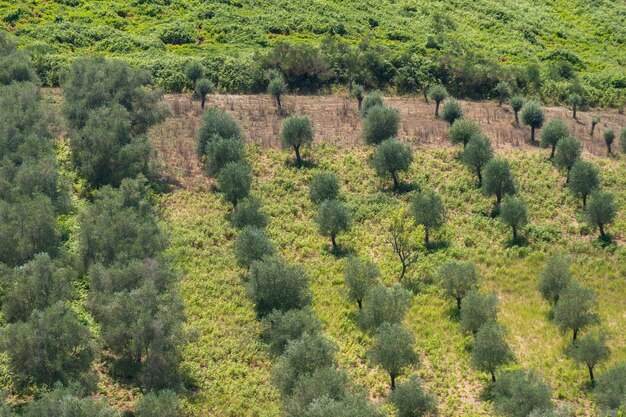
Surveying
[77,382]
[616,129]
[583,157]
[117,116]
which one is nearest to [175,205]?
[117,116]

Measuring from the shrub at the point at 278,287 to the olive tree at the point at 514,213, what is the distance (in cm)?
1969

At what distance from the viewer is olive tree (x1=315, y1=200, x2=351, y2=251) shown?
65062 millimetres

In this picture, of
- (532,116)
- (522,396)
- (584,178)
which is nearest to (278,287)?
(522,396)

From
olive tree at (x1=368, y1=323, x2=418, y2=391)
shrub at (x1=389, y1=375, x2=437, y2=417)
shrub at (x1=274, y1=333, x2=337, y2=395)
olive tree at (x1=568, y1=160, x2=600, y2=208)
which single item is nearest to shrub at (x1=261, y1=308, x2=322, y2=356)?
shrub at (x1=274, y1=333, x2=337, y2=395)

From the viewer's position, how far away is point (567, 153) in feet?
245

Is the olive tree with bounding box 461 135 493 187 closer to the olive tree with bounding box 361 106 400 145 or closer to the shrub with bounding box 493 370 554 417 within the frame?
the olive tree with bounding box 361 106 400 145

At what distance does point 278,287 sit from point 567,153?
33250mm

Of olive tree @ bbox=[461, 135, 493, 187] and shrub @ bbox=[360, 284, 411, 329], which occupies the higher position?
olive tree @ bbox=[461, 135, 493, 187]

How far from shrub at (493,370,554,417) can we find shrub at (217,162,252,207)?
95.5ft

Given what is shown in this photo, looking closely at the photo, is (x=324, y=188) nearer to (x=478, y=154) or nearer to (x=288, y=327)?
(x=478, y=154)

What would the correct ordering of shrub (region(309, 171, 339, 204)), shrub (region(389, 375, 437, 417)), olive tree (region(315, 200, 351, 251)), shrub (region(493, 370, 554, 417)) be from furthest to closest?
shrub (region(309, 171, 339, 204)) < olive tree (region(315, 200, 351, 251)) < shrub (region(389, 375, 437, 417)) < shrub (region(493, 370, 554, 417))

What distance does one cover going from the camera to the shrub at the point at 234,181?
68562 millimetres

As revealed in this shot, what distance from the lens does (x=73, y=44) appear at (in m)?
103

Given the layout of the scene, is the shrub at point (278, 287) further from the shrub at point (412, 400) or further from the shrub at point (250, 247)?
the shrub at point (412, 400)
